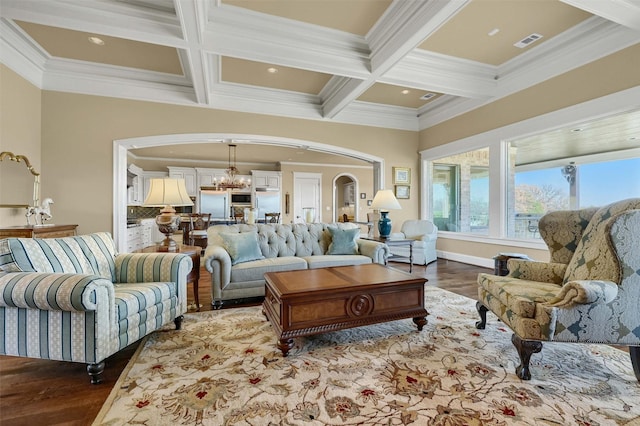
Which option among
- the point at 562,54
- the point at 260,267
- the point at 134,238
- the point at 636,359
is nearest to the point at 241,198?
the point at 134,238

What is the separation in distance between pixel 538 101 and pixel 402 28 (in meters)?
2.52

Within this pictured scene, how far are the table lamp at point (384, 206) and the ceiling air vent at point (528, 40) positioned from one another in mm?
2457

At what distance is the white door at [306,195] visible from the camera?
9492mm

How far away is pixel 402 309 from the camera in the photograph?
91.7 inches

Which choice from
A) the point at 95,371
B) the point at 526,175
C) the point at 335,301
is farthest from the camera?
the point at 526,175

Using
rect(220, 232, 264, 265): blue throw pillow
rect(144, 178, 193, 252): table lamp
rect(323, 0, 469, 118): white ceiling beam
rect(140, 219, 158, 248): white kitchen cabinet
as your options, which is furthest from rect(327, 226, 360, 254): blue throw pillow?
rect(140, 219, 158, 248): white kitchen cabinet

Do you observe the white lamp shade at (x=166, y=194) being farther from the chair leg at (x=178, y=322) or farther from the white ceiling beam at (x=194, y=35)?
the white ceiling beam at (x=194, y=35)

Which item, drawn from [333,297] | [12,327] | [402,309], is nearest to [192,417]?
[333,297]

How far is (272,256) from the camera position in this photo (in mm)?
3674

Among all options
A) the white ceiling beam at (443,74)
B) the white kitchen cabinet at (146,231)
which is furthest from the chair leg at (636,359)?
the white kitchen cabinet at (146,231)

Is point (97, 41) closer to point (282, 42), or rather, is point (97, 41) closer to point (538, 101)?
point (282, 42)

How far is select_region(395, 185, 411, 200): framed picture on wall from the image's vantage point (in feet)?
20.0

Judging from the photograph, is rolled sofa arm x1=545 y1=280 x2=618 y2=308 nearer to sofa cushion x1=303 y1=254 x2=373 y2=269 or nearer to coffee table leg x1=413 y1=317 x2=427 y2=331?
coffee table leg x1=413 y1=317 x2=427 y2=331

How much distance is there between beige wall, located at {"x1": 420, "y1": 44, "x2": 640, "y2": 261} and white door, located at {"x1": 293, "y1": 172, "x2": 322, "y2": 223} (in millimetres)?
4358
